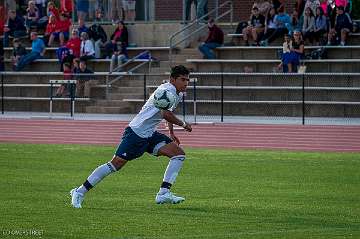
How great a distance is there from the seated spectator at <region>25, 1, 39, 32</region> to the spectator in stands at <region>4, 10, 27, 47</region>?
1.20 ft

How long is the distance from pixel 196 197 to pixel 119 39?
21902 mm

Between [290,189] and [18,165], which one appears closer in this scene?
[290,189]

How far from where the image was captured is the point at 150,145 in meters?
14.1

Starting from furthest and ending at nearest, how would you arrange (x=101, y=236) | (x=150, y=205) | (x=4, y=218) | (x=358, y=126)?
(x=358, y=126), (x=150, y=205), (x=4, y=218), (x=101, y=236)

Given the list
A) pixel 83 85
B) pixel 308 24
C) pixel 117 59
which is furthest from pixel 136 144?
pixel 117 59

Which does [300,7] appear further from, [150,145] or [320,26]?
[150,145]

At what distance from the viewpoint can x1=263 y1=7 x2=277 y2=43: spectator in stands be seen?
34469 mm

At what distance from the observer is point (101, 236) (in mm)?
11320

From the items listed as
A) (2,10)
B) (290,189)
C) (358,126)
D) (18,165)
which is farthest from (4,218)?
(2,10)

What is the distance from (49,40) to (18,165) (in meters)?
19.3

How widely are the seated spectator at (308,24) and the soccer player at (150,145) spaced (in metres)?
19.6

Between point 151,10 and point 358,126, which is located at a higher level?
point 151,10

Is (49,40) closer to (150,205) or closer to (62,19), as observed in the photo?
(62,19)

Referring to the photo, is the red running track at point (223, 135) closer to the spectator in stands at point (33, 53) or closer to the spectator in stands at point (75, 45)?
the spectator in stands at point (75, 45)
